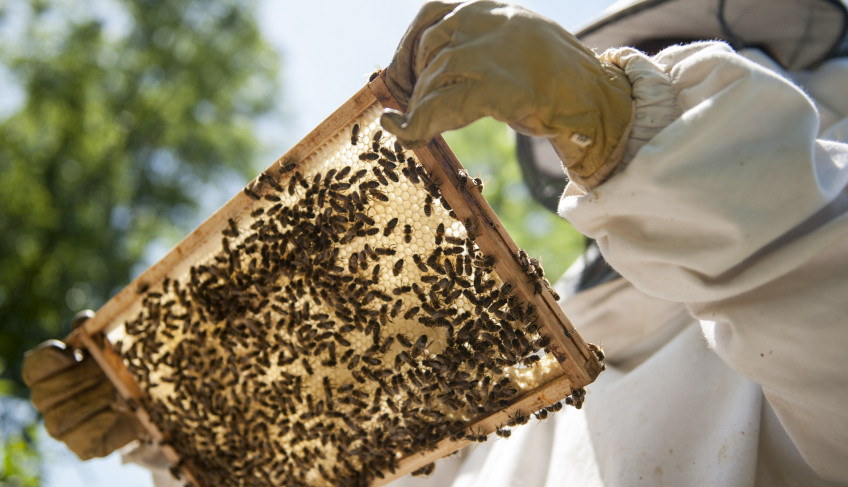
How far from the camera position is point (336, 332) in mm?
2762

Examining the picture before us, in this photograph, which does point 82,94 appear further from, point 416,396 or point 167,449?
point 416,396

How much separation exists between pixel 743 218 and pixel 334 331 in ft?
6.05

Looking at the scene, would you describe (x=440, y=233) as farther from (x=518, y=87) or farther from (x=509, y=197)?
(x=509, y=197)

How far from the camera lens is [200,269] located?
3.07 m

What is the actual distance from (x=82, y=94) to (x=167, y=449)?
48.0ft

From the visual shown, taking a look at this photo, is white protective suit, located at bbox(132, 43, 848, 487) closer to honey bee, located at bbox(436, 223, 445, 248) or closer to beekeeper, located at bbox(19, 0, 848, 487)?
beekeeper, located at bbox(19, 0, 848, 487)

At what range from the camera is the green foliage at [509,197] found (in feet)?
54.3

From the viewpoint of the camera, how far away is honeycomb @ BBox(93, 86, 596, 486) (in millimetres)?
2439

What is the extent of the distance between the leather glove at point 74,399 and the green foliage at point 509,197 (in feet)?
44.7

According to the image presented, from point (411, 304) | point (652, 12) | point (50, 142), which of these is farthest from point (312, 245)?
point (50, 142)

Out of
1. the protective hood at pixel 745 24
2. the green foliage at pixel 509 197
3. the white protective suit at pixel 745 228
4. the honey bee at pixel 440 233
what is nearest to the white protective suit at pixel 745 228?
the white protective suit at pixel 745 228

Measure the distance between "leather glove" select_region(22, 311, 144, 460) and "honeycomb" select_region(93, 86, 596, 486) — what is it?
0.38 metres

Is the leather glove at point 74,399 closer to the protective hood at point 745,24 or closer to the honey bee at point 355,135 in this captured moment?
the honey bee at point 355,135

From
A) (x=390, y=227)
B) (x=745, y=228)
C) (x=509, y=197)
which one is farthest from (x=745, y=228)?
(x=509, y=197)
